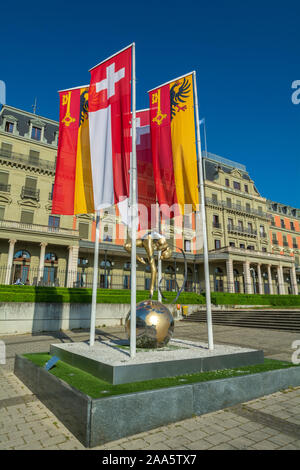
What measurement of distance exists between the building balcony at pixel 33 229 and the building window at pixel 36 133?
13.0 metres

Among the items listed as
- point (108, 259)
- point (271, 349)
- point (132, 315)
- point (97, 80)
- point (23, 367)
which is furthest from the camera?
point (108, 259)

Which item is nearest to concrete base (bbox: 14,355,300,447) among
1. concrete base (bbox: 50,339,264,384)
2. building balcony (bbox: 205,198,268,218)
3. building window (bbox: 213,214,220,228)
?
concrete base (bbox: 50,339,264,384)

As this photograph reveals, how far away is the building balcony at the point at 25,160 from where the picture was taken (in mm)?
32312

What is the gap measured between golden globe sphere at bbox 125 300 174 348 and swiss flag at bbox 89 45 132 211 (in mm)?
2889

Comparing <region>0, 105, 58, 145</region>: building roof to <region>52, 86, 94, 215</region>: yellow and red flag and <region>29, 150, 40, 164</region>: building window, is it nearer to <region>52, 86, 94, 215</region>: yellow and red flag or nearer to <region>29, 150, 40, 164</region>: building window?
<region>29, 150, 40, 164</region>: building window

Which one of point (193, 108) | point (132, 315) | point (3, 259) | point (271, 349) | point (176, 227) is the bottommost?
point (271, 349)

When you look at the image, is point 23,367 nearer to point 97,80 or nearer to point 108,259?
point 97,80

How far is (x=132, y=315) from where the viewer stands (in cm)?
619

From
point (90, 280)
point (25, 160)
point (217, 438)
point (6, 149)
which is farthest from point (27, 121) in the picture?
point (217, 438)

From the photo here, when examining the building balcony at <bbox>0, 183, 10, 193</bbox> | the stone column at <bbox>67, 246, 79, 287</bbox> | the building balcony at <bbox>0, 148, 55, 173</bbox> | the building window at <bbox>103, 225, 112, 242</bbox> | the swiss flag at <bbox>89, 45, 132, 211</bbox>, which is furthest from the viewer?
the building window at <bbox>103, 225, 112, 242</bbox>

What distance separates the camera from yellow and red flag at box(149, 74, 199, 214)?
335 inches

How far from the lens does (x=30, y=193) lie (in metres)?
33.0
